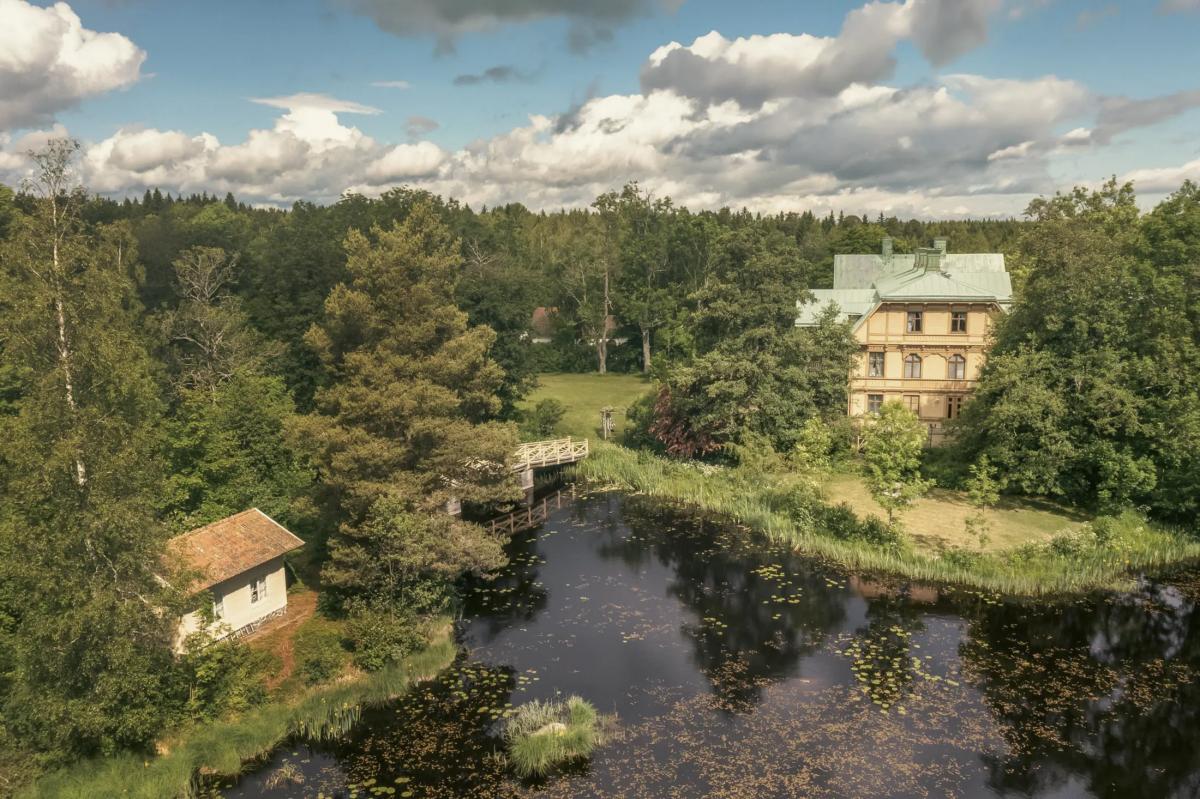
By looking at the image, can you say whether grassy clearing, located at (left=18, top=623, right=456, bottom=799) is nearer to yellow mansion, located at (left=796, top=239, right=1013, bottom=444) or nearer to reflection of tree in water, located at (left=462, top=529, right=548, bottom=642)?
reflection of tree in water, located at (left=462, top=529, right=548, bottom=642)

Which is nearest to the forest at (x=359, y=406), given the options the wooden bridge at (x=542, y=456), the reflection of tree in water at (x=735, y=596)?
the wooden bridge at (x=542, y=456)

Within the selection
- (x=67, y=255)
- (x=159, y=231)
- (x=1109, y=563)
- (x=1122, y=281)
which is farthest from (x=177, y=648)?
(x=159, y=231)

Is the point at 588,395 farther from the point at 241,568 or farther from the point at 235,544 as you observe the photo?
the point at 241,568

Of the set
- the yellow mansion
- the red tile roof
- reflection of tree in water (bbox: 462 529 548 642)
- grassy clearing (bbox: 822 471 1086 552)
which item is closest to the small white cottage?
the red tile roof

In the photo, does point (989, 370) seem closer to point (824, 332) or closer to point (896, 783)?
point (824, 332)

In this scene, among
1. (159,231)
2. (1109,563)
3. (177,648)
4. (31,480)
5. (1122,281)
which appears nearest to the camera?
(31,480)

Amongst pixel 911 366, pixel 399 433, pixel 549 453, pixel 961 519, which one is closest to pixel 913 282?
pixel 911 366
